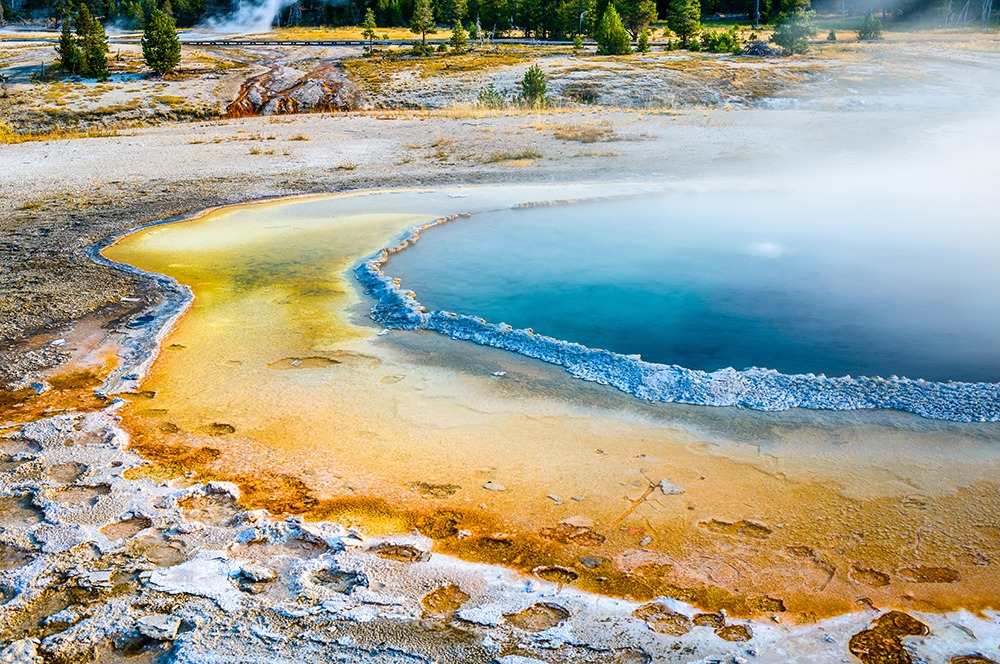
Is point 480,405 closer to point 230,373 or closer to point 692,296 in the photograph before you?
point 230,373

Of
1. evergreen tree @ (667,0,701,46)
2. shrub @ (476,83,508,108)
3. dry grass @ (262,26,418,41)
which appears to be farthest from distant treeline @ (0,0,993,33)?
shrub @ (476,83,508,108)

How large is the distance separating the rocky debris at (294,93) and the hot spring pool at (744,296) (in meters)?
20.7

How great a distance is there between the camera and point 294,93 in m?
30.1

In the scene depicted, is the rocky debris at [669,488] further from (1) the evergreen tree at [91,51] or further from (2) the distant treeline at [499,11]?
(2) the distant treeline at [499,11]

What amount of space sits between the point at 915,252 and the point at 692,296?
106 inches

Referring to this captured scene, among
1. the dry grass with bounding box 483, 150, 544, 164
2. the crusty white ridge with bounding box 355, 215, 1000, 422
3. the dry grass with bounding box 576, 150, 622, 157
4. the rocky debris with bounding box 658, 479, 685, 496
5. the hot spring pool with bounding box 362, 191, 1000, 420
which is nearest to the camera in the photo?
the rocky debris with bounding box 658, 479, 685, 496

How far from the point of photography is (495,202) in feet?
35.8

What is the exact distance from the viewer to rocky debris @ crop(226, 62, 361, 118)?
93.1 ft

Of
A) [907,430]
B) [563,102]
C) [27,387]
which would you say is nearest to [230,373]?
[27,387]

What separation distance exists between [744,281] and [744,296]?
1.33 ft

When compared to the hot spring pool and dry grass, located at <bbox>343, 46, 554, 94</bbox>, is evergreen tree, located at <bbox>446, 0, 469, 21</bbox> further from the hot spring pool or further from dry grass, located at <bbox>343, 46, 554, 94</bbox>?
the hot spring pool

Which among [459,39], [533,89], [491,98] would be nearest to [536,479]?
[533,89]

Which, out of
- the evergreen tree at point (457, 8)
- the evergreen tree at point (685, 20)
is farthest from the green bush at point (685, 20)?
the evergreen tree at point (457, 8)

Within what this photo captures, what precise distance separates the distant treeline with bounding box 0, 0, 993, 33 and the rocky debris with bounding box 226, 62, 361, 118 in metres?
19.7
